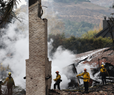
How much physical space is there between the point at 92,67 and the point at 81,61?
1102 millimetres

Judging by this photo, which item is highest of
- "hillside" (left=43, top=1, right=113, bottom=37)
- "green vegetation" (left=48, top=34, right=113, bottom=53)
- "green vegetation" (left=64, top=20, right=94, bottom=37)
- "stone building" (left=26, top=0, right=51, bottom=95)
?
"hillside" (left=43, top=1, right=113, bottom=37)

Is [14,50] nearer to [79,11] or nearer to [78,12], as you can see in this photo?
[78,12]

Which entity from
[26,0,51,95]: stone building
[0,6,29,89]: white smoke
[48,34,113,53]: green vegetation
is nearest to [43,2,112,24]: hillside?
[48,34,113,53]: green vegetation

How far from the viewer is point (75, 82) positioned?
15430 millimetres

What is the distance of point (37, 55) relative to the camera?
29.4 feet

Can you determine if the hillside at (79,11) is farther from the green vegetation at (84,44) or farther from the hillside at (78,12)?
the green vegetation at (84,44)

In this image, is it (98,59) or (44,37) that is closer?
(44,37)

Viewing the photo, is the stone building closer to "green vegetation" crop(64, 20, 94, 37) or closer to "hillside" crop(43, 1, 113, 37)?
"green vegetation" crop(64, 20, 94, 37)

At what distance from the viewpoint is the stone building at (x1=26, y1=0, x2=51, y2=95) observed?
29.2 feet

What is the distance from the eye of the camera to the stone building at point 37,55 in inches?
351

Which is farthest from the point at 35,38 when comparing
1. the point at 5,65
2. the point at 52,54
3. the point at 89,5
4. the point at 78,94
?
the point at 89,5

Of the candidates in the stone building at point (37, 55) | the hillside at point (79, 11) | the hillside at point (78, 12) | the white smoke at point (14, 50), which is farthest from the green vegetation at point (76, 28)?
the stone building at point (37, 55)

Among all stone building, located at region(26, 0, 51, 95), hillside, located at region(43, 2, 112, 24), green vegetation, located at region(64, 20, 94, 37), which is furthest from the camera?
hillside, located at region(43, 2, 112, 24)

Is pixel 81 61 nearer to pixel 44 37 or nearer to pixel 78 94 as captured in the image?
pixel 78 94
